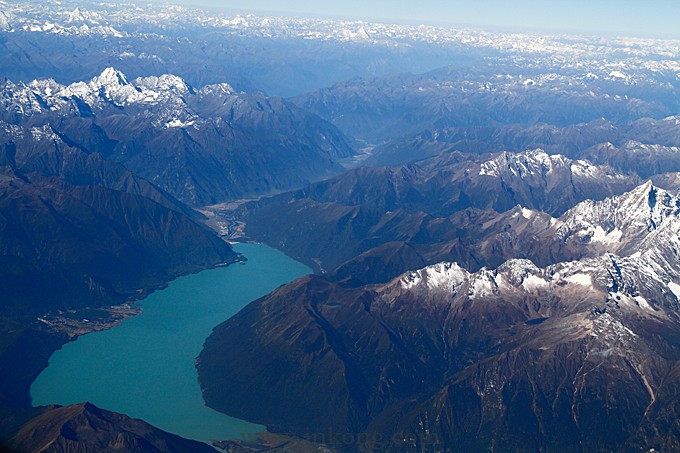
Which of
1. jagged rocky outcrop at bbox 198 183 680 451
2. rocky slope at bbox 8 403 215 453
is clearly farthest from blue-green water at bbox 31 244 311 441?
rocky slope at bbox 8 403 215 453

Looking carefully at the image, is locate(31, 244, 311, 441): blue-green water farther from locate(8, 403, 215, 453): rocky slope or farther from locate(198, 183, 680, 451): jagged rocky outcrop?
locate(8, 403, 215, 453): rocky slope

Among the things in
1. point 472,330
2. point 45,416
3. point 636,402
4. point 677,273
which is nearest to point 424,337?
point 472,330

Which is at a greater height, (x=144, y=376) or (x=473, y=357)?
(x=473, y=357)

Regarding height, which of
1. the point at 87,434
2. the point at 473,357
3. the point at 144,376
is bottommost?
the point at 144,376

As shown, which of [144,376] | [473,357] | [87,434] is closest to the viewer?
[87,434]

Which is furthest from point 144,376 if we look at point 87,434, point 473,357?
point 473,357

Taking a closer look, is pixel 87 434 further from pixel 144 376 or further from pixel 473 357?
pixel 473 357

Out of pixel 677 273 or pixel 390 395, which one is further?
pixel 677 273

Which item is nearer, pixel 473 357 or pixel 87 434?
pixel 87 434

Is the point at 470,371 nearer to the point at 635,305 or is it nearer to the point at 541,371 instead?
the point at 541,371
